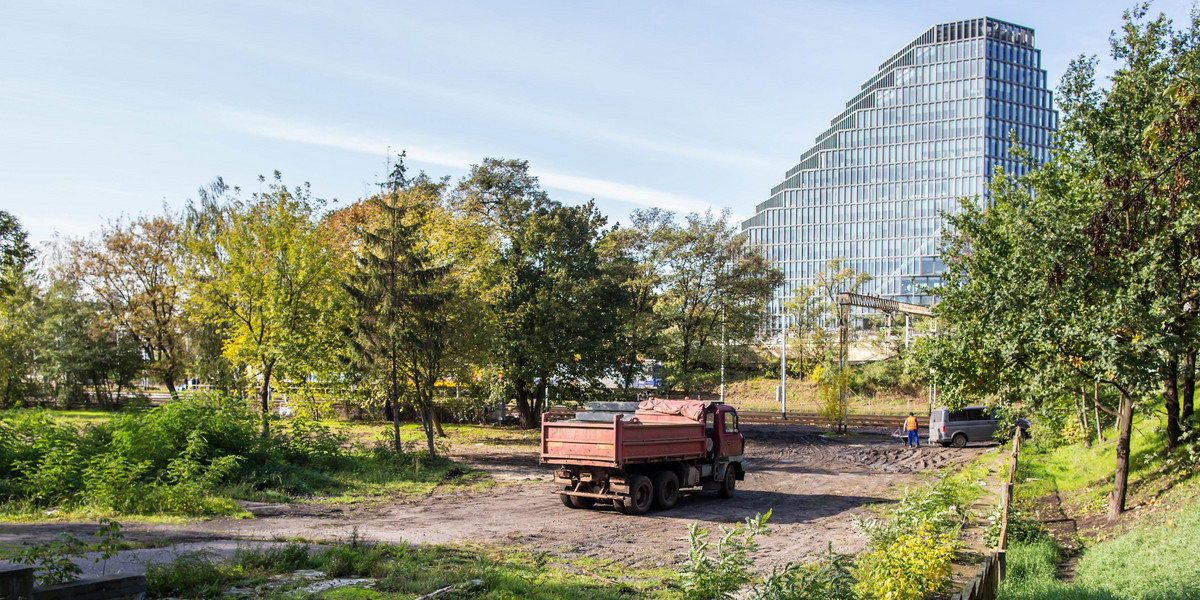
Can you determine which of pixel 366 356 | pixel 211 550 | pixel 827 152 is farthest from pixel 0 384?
pixel 827 152

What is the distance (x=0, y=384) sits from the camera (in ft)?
131

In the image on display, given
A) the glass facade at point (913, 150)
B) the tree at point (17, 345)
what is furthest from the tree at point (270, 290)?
the glass facade at point (913, 150)

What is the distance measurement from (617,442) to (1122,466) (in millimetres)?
9383

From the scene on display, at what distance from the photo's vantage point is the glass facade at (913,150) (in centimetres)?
11506

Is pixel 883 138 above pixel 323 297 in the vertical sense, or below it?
above

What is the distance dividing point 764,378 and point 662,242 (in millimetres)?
28858

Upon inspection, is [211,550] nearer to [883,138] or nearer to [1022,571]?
[1022,571]

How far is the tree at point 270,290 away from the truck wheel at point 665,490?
44.8 ft

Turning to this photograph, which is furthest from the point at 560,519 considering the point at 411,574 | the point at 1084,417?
the point at 1084,417

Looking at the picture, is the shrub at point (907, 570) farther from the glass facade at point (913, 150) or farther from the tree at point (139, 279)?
the glass facade at point (913, 150)

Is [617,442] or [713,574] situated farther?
[617,442]

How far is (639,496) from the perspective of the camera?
1678 centimetres

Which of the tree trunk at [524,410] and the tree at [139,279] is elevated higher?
the tree at [139,279]

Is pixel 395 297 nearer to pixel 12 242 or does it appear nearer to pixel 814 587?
pixel 12 242
